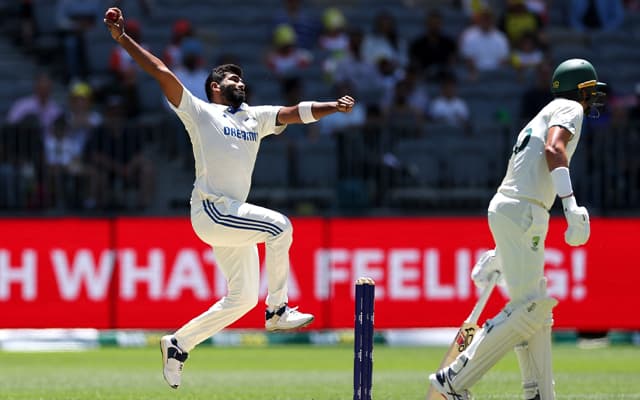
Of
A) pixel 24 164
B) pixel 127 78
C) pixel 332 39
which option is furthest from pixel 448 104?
pixel 24 164

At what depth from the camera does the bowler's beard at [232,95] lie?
35.3 feet

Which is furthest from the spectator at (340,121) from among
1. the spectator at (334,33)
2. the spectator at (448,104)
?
the spectator at (334,33)

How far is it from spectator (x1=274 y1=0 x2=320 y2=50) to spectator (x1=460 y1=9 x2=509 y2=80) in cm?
234

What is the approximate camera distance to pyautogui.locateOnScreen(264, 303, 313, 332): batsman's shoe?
414 inches

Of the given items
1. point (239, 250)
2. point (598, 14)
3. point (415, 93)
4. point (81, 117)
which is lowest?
point (239, 250)

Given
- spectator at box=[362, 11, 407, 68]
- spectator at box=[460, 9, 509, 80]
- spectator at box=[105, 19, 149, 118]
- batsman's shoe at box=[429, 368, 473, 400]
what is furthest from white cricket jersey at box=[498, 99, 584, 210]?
spectator at box=[460, 9, 509, 80]

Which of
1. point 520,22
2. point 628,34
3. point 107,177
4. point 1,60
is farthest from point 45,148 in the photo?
point 628,34

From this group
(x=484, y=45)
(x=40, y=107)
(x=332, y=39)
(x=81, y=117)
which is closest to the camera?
(x=81, y=117)

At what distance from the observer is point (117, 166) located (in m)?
18.3

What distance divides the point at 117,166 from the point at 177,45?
3.22 meters

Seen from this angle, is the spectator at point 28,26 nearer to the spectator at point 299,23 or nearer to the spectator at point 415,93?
the spectator at point 299,23

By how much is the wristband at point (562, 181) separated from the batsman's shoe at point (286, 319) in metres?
2.31

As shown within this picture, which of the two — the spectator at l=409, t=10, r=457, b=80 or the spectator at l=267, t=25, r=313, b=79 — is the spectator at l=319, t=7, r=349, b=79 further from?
the spectator at l=409, t=10, r=457, b=80

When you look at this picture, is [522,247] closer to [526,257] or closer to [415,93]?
[526,257]
